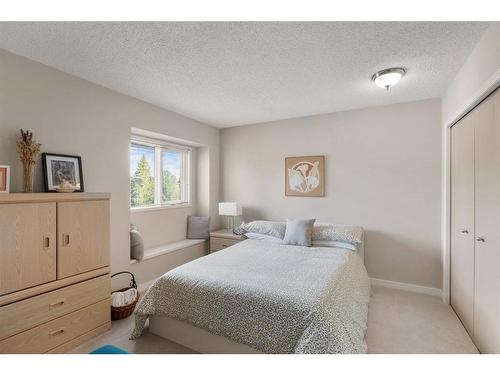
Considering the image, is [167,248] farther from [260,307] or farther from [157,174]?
[260,307]

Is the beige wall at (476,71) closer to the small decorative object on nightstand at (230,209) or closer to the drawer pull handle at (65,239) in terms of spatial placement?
the small decorative object on nightstand at (230,209)

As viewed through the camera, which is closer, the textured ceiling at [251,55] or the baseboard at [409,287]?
the textured ceiling at [251,55]

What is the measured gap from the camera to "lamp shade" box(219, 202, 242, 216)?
388 centimetres

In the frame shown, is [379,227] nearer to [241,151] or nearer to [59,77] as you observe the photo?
[241,151]

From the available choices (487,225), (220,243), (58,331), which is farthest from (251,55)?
(220,243)

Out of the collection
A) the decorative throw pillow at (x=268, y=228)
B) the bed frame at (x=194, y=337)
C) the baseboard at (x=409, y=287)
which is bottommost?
the baseboard at (x=409, y=287)

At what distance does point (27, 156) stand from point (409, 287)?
426 cm

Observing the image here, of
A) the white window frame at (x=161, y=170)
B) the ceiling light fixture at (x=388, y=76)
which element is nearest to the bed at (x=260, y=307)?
the white window frame at (x=161, y=170)

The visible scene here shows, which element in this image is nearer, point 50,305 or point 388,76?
point 50,305

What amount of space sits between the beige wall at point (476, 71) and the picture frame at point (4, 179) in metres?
3.39

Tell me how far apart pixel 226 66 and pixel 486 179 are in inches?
89.0

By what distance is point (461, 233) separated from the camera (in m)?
2.34

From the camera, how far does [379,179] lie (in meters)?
3.21

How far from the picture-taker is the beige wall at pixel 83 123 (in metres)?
1.93
